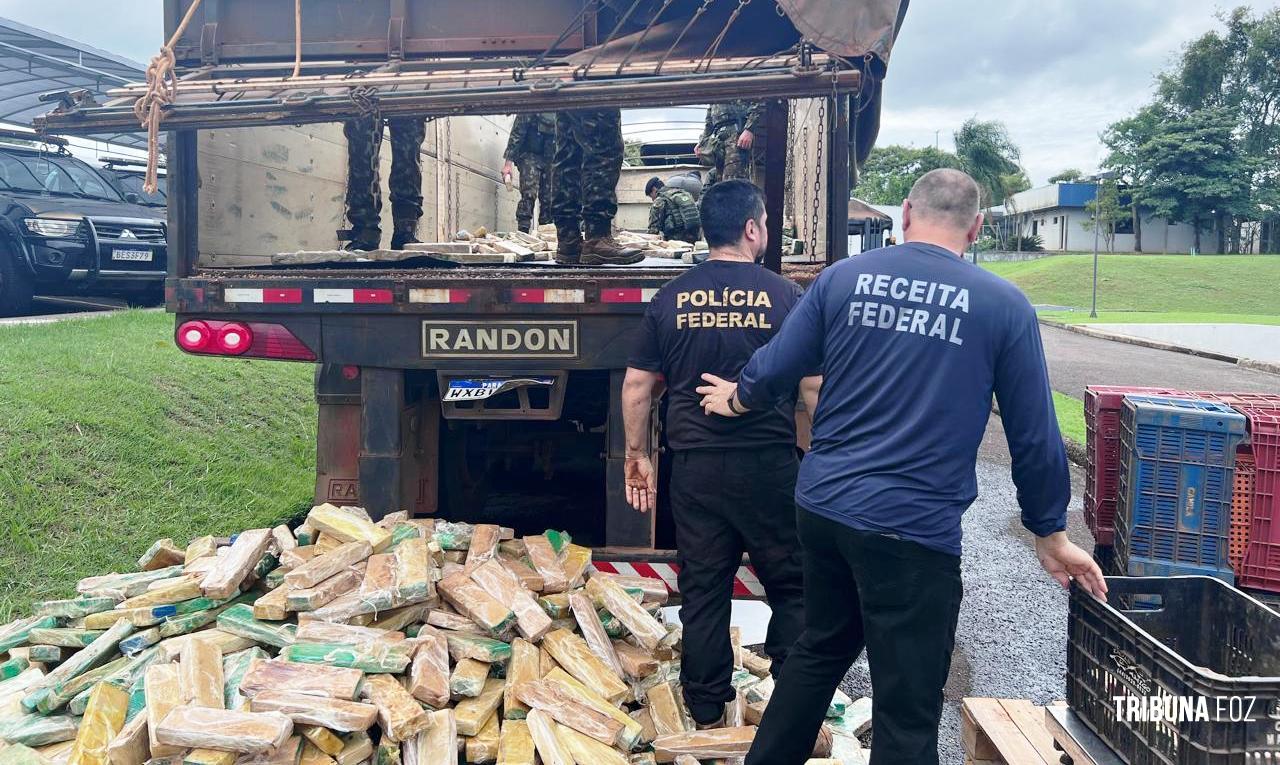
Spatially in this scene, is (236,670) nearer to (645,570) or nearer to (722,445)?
(645,570)

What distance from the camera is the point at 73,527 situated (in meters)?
4.54

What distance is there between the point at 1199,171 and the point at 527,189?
5212 centimetres

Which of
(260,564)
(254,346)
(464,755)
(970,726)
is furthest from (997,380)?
(254,346)

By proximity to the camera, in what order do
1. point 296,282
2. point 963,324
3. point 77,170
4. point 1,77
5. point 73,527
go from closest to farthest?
point 963,324
point 296,282
point 73,527
point 77,170
point 1,77

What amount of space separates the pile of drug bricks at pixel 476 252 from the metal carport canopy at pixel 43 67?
29.9 feet

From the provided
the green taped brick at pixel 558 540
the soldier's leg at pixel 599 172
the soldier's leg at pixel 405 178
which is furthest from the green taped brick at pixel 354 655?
the soldier's leg at pixel 405 178

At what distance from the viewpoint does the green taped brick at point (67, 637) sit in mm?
3004

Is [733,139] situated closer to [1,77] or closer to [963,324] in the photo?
[963,324]

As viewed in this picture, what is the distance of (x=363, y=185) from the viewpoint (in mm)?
5195

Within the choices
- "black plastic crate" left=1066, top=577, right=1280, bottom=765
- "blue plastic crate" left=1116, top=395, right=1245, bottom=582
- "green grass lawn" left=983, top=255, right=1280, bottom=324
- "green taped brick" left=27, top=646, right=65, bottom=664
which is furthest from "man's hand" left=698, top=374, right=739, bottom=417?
"green grass lawn" left=983, top=255, right=1280, bottom=324

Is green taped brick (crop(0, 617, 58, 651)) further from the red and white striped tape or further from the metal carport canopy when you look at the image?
the metal carport canopy

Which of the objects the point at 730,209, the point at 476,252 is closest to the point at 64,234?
the point at 476,252

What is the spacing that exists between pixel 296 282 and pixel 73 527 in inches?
81.7

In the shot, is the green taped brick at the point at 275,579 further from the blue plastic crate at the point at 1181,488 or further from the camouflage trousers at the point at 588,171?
the blue plastic crate at the point at 1181,488
